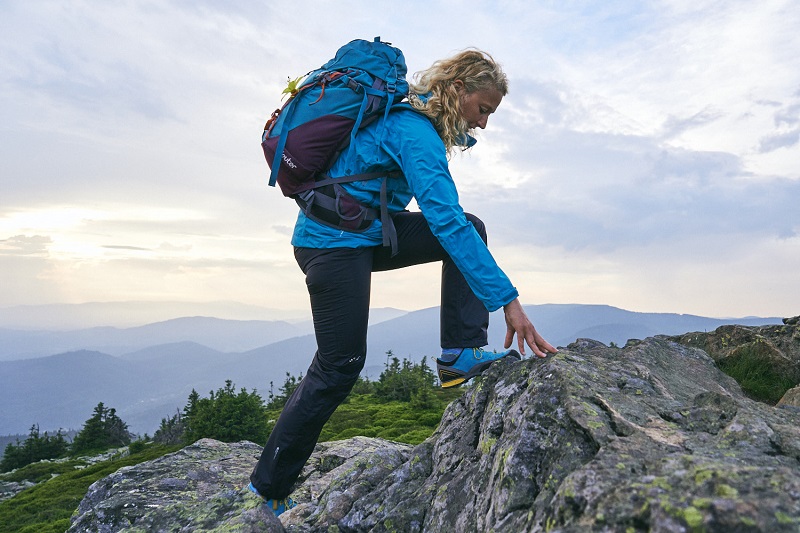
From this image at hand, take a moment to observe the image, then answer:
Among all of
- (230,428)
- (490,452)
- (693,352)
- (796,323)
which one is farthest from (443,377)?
(230,428)

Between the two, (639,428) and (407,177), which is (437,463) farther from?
(407,177)

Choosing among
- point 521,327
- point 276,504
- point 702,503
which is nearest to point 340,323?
point 521,327

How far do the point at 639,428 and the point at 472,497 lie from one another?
6.23ft

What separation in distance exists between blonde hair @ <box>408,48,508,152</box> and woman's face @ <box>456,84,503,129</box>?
0.05m

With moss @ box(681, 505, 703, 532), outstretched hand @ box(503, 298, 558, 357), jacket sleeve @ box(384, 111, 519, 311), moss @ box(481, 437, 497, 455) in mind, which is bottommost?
moss @ box(481, 437, 497, 455)

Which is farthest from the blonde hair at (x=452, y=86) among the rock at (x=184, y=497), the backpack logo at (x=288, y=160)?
the rock at (x=184, y=497)

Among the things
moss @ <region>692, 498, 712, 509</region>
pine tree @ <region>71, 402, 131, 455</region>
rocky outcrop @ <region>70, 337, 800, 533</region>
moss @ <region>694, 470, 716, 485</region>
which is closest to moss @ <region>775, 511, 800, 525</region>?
rocky outcrop @ <region>70, 337, 800, 533</region>

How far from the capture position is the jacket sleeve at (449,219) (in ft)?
19.8

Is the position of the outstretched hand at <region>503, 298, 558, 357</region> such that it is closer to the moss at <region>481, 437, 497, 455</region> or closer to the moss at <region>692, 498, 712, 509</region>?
the moss at <region>481, 437, 497, 455</region>

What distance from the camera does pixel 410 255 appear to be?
7.34 meters

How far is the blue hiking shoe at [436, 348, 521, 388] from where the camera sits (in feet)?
24.5

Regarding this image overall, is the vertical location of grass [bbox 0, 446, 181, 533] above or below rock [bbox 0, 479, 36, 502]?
above

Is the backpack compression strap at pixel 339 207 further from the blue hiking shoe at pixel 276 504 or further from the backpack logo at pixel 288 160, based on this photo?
the blue hiking shoe at pixel 276 504

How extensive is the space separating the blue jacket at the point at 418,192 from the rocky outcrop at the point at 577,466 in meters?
1.29
